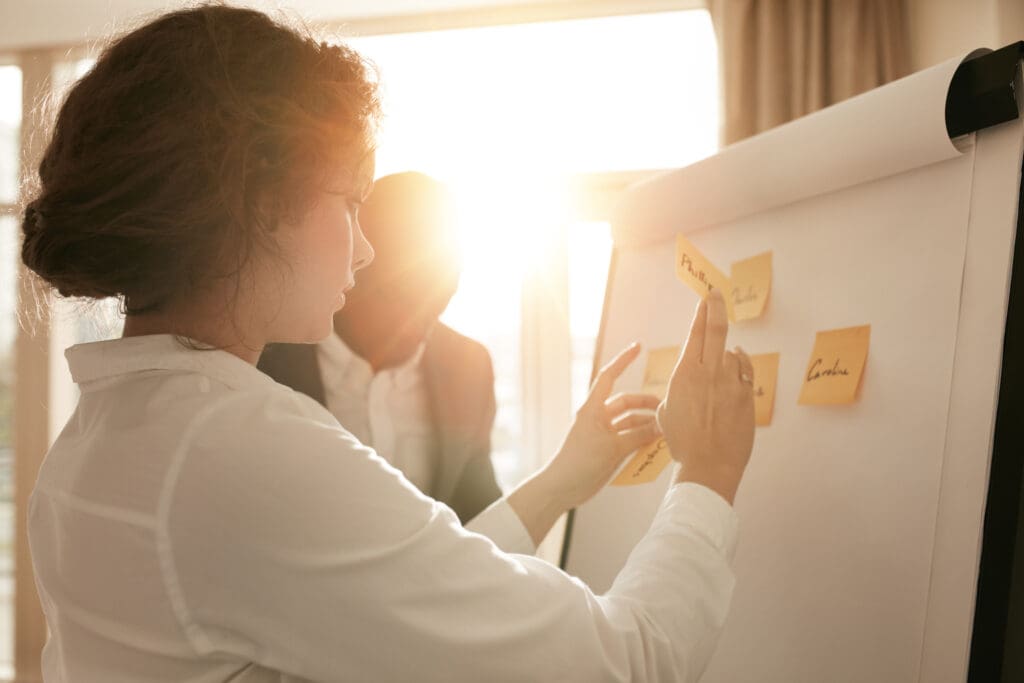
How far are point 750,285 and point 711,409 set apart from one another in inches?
11.5

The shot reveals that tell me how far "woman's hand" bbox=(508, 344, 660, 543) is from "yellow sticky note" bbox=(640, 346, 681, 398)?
111mm

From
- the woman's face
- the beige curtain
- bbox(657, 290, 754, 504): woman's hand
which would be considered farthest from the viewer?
the beige curtain

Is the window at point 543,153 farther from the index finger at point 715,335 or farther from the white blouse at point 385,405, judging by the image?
the index finger at point 715,335

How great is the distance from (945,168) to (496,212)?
6.84 feet

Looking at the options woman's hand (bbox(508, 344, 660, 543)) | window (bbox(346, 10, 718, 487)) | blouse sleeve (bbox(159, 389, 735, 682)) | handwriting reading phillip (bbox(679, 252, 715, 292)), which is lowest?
blouse sleeve (bbox(159, 389, 735, 682))

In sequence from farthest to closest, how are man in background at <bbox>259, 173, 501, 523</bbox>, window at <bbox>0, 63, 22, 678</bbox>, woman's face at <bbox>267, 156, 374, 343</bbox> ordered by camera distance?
window at <bbox>0, 63, 22, 678</bbox> < man in background at <bbox>259, 173, 501, 523</bbox> < woman's face at <bbox>267, 156, 374, 343</bbox>

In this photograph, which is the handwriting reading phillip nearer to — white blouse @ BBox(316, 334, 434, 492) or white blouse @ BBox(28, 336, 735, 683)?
white blouse @ BBox(28, 336, 735, 683)

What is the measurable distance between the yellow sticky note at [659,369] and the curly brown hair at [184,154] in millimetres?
641

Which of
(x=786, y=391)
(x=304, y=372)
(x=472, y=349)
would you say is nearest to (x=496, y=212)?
(x=472, y=349)

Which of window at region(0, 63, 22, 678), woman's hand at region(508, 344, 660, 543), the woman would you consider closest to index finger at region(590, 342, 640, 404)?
woman's hand at region(508, 344, 660, 543)

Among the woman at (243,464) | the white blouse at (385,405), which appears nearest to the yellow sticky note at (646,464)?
the woman at (243,464)

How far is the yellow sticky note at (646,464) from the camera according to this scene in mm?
954

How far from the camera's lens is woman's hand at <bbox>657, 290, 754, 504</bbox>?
75cm

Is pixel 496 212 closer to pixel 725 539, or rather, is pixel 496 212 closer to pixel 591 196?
pixel 591 196
